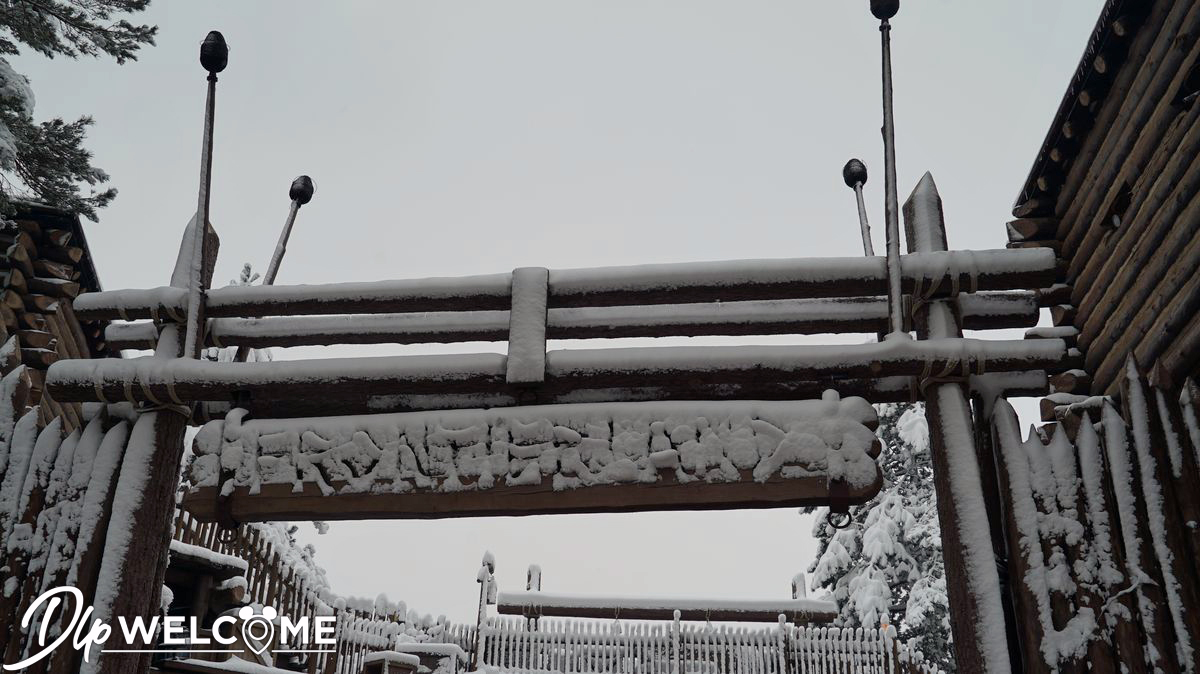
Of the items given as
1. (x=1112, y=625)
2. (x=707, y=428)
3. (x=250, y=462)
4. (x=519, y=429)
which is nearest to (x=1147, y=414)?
(x=1112, y=625)

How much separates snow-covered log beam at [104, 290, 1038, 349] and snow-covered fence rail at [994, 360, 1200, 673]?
91 cm

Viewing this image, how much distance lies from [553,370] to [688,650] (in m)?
12.5

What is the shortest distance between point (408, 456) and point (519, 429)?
2.08 ft

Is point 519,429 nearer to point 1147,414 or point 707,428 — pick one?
point 707,428

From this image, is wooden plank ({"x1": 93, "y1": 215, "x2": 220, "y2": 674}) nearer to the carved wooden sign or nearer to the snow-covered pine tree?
the carved wooden sign

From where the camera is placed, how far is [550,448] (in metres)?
4.97

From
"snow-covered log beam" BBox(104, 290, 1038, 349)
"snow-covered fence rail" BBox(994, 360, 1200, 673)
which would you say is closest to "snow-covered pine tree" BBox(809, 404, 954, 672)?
"snow-covered log beam" BBox(104, 290, 1038, 349)

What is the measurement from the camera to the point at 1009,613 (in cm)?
459

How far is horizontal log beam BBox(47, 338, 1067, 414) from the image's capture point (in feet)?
16.2

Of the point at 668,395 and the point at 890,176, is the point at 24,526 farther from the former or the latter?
the point at 890,176

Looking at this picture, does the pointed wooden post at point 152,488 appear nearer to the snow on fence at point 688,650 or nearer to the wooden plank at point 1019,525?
the wooden plank at point 1019,525

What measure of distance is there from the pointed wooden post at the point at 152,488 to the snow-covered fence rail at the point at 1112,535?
465cm

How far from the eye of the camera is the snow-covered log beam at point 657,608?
17391mm

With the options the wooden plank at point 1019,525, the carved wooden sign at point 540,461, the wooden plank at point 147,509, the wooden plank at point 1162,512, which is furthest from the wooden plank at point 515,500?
the wooden plank at point 1162,512
